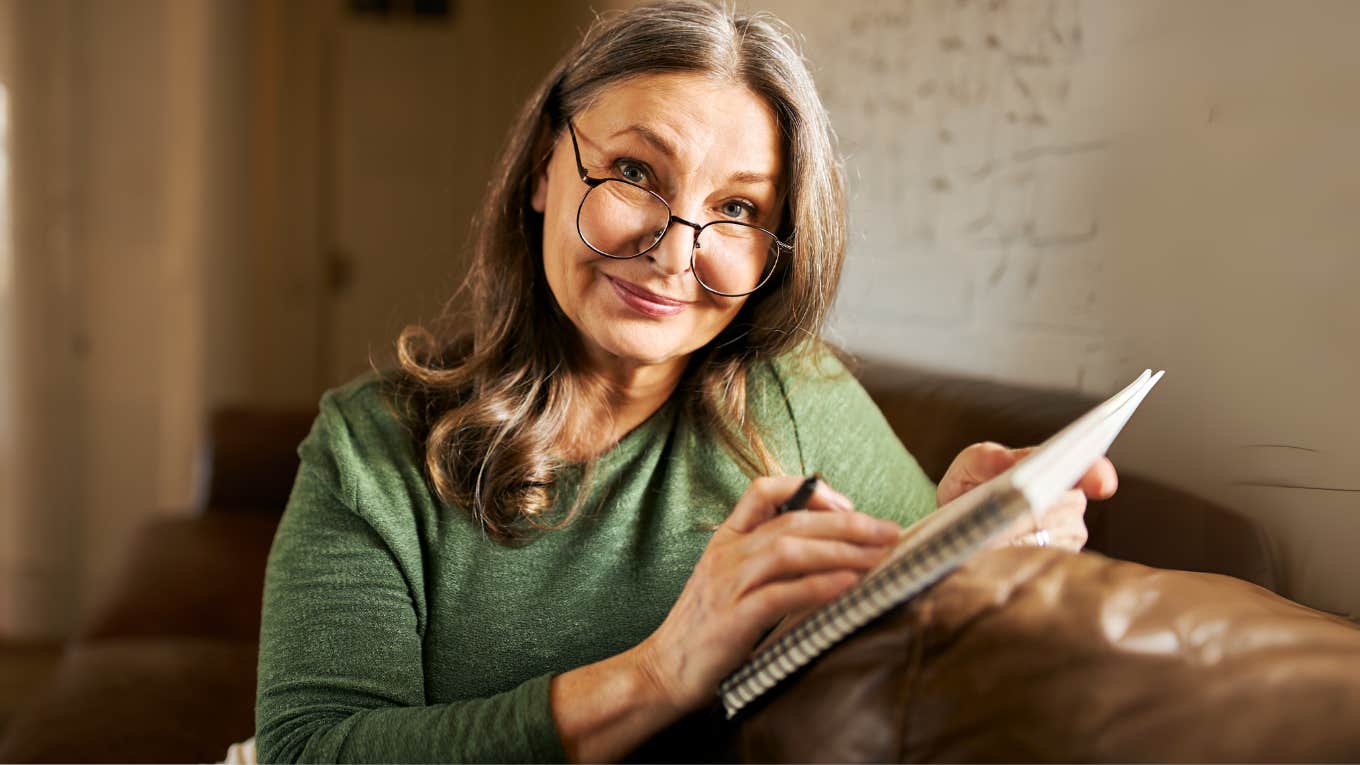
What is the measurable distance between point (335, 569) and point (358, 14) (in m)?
3.51

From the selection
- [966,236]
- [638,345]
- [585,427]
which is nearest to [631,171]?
[638,345]

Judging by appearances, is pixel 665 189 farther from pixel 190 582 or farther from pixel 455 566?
pixel 190 582

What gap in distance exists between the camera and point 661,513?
1002 mm

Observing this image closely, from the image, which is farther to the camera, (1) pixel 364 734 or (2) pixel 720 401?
(2) pixel 720 401

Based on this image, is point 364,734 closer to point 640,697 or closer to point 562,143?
point 640,697

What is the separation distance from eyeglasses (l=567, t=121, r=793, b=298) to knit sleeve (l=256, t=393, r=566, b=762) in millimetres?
307

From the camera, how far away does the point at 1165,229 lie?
957 mm

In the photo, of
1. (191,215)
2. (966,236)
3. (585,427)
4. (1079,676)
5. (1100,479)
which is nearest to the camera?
(1079,676)

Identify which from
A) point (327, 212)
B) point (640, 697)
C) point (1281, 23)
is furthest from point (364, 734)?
point (327, 212)

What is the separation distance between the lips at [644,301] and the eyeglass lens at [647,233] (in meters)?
0.03

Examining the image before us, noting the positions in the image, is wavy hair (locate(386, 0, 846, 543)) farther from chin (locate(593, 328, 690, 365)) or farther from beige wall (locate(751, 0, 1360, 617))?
beige wall (locate(751, 0, 1360, 617))

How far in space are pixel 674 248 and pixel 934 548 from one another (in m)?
0.45

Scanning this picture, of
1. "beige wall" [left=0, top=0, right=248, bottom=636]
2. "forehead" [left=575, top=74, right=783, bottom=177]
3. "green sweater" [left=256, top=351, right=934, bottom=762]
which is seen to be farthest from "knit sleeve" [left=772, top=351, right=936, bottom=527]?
"beige wall" [left=0, top=0, right=248, bottom=636]

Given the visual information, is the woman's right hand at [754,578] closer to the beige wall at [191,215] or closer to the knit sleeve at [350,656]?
the knit sleeve at [350,656]
